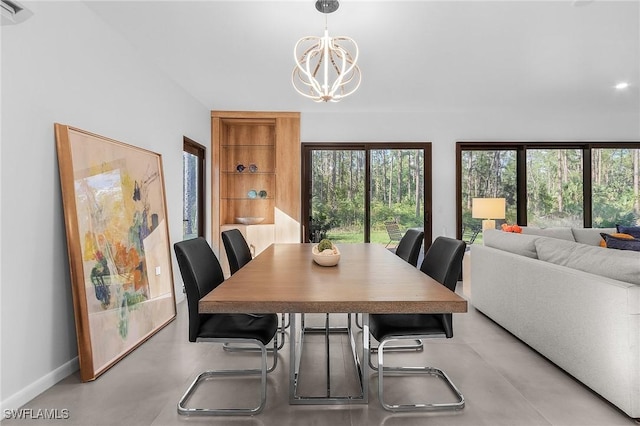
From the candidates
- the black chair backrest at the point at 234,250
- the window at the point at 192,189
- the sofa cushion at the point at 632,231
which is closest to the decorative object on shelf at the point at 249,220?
the window at the point at 192,189

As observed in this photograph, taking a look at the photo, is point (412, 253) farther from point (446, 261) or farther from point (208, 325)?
point (208, 325)

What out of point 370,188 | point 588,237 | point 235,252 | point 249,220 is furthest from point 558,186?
point 235,252

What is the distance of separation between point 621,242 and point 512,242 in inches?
54.8

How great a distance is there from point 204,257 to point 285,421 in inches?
39.2

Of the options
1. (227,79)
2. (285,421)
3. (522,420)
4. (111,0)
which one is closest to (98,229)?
(111,0)

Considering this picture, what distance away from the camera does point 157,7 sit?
7.84 feet

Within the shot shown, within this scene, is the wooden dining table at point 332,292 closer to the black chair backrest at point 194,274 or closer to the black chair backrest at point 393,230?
the black chair backrest at point 194,274

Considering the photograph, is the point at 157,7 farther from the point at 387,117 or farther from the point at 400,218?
the point at 400,218

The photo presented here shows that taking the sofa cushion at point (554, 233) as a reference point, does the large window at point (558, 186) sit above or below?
above

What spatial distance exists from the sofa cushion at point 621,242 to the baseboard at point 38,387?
187 inches

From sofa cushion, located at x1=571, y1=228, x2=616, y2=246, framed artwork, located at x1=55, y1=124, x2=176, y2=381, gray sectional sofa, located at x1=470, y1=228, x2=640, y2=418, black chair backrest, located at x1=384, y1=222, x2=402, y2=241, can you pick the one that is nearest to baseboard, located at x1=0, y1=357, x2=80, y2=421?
framed artwork, located at x1=55, y1=124, x2=176, y2=381

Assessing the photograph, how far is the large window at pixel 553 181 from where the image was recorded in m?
5.19

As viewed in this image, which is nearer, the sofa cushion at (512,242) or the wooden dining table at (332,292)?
the wooden dining table at (332,292)

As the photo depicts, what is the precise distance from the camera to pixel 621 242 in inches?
134
